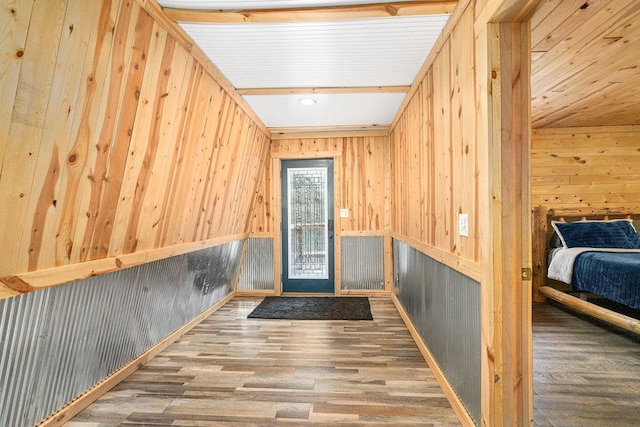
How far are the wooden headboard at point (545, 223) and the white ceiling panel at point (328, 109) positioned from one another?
8.06 feet

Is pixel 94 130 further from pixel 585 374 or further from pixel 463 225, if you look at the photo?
pixel 585 374

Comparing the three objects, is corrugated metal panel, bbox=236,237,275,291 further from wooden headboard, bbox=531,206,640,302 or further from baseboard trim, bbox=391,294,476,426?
wooden headboard, bbox=531,206,640,302

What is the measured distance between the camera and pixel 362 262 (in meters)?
4.71

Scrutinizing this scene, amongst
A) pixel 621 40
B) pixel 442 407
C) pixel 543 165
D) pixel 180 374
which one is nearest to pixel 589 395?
pixel 442 407

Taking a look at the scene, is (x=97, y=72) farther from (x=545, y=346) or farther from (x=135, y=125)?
(x=545, y=346)

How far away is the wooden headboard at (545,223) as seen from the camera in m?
4.19

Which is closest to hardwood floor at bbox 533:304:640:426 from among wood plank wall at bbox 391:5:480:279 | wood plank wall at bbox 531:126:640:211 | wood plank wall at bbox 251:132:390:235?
wood plank wall at bbox 391:5:480:279

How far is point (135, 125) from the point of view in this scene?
1898 mm

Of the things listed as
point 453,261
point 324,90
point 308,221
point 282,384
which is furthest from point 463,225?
point 308,221

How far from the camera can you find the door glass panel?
476 centimetres

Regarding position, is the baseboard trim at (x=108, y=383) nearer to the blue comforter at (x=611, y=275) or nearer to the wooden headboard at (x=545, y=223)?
the blue comforter at (x=611, y=275)

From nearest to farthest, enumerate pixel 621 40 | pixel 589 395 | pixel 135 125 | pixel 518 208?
pixel 518 208 < pixel 135 125 < pixel 589 395 < pixel 621 40

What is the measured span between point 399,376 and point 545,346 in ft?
5.00

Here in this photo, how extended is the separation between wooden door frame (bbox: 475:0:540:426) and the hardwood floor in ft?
2.32
